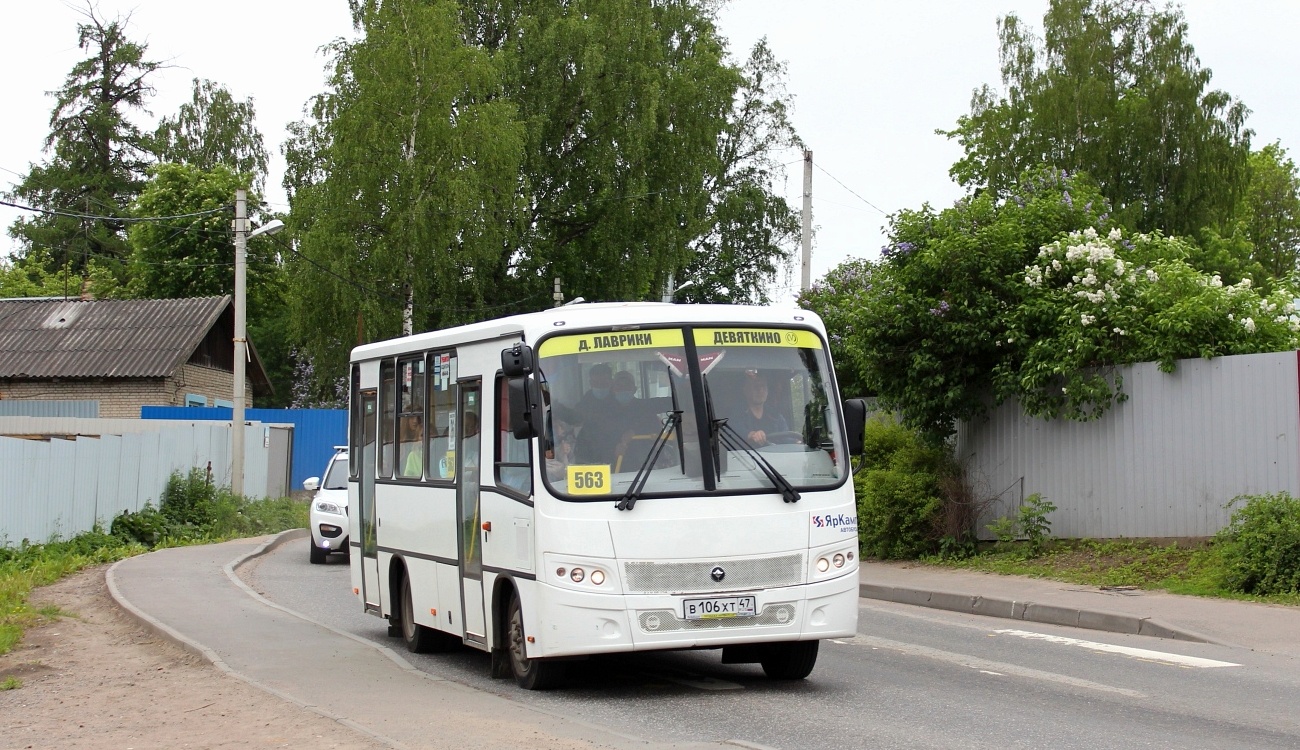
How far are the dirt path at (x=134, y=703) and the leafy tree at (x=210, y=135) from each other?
54.2m

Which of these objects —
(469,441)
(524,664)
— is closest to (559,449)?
(469,441)

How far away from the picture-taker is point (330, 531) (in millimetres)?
22234

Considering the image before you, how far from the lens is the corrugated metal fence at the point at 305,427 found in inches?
Result: 1576

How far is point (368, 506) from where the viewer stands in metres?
13.3

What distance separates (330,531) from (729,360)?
13.9 meters

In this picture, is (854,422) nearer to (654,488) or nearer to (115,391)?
(654,488)

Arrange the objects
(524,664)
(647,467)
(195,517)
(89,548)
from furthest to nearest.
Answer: (195,517) < (89,548) < (524,664) < (647,467)

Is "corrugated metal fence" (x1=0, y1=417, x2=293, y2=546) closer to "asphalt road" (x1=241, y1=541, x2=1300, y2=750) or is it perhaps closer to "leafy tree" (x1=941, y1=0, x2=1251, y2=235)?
"asphalt road" (x1=241, y1=541, x2=1300, y2=750)

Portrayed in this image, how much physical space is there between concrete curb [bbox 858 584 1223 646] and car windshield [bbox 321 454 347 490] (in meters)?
9.35

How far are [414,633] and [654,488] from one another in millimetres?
4076

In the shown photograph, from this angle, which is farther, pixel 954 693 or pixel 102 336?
pixel 102 336

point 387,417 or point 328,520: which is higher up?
point 387,417

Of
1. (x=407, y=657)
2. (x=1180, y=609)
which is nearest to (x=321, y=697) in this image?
(x=407, y=657)

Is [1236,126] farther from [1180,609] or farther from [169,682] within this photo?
[169,682]
